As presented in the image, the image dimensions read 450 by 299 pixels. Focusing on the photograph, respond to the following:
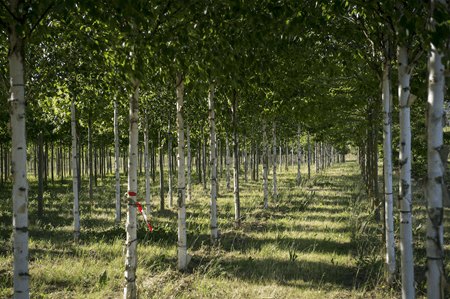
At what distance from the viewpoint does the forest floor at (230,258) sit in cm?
471

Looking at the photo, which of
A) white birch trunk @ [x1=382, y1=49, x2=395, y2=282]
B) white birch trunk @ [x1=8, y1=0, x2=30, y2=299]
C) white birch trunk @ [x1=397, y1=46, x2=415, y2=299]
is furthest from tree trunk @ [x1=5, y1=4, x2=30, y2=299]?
white birch trunk @ [x1=382, y1=49, x2=395, y2=282]

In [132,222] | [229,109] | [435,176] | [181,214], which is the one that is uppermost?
[229,109]

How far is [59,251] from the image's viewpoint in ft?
21.6

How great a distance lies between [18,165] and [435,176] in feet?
13.2

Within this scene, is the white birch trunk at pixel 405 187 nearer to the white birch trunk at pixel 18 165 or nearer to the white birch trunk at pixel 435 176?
the white birch trunk at pixel 435 176

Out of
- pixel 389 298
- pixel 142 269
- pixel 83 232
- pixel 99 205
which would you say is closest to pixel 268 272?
pixel 389 298

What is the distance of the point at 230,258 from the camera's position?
20.8ft

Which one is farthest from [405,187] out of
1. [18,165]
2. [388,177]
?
[18,165]

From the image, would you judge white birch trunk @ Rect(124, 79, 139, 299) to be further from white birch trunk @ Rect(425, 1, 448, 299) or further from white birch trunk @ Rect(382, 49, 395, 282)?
white birch trunk @ Rect(382, 49, 395, 282)

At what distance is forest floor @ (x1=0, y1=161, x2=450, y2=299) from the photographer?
4715 mm

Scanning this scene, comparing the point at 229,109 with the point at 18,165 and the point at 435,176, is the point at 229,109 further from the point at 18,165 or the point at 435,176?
the point at 435,176

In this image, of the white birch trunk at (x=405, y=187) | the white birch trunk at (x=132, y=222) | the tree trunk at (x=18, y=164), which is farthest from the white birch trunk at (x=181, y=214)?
the white birch trunk at (x=405, y=187)

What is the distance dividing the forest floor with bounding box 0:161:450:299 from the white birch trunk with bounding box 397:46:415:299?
1.38 meters

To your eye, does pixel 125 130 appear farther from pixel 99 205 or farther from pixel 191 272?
pixel 191 272
